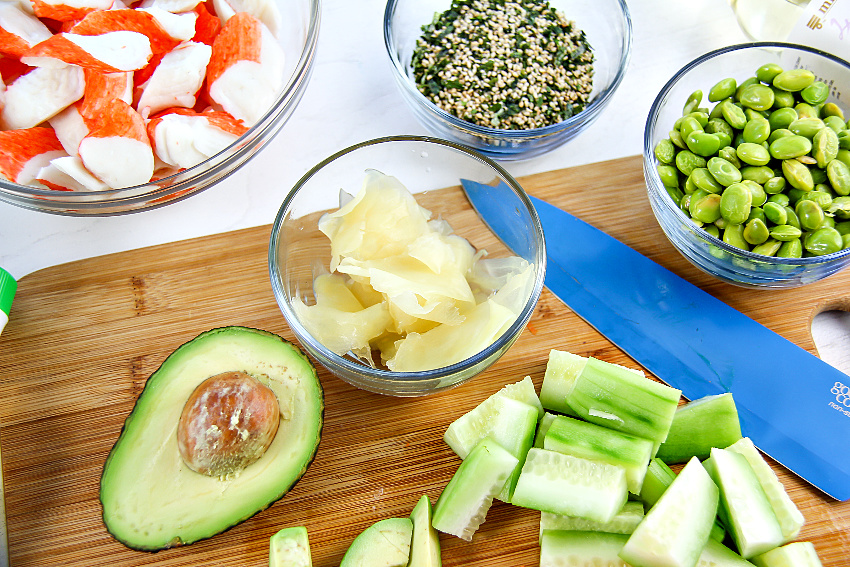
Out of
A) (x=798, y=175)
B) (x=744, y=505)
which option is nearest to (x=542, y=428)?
(x=744, y=505)

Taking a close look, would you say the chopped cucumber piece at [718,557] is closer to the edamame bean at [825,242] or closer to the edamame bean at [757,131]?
the edamame bean at [825,242]

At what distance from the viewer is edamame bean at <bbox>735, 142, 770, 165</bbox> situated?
1257mm

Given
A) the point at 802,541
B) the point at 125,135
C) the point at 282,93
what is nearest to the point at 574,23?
the point at 282,93

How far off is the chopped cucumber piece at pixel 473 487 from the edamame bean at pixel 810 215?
70cm

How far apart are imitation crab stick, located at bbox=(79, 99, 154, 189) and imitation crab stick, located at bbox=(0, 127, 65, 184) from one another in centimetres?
10

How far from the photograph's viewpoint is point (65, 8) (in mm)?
1229

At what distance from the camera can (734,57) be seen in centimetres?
144

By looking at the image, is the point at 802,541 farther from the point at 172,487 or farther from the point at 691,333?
the point at 172,487

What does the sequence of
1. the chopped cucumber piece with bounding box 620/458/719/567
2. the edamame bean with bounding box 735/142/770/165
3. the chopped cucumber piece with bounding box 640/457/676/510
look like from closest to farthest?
1. the chopped cucumber piece with bounding box 620/458/719/567
2. the chopped cucumber piece with bounding box 640/457/676/510
3. the edamame bean with bounding box 735/142/770/165

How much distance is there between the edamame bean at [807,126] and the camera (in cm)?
128

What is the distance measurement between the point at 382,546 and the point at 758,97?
113cm

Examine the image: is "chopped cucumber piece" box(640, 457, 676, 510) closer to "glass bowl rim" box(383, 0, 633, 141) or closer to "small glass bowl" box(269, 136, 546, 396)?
"small glass bowl" box(269, 136, 546, 396)

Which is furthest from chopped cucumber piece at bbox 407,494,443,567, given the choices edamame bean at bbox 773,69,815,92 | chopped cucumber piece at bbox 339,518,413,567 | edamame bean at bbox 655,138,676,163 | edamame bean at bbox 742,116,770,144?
edamame bean at bbox 773,69,815,92

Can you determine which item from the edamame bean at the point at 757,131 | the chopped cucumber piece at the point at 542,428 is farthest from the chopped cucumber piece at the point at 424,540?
the edamame bean at the point at 757,131
